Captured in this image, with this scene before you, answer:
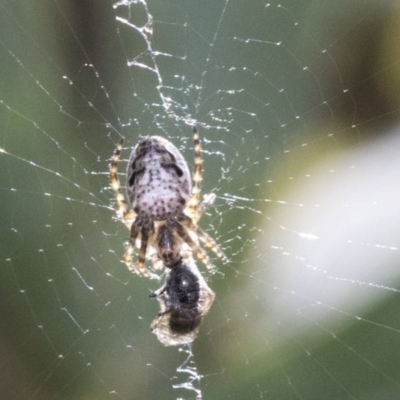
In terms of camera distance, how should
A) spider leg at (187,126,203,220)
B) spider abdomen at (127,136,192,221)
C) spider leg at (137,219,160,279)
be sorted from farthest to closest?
spider leg at (137,219,160,279)
spider leg at (187,126,203,220)
spider abdomen at (127,136,192,221)

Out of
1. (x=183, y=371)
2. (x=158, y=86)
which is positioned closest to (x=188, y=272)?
(x=183, y=371)

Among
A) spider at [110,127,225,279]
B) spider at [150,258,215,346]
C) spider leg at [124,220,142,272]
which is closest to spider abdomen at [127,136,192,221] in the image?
spider at [110,127,225,279]

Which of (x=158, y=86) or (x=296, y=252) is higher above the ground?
(x=158, y=86)

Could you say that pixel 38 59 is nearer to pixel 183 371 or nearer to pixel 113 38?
pixel 113 38

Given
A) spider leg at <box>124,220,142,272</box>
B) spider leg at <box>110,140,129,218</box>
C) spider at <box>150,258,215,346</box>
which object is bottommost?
spider at <box>150,258,215,346</box>

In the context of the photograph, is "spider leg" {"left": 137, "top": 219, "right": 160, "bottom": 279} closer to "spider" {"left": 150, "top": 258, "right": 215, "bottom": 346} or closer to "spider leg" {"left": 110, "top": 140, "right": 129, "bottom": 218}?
"spider leg" {"left": 110, "top": 140, "right": 129, "bottom": 218}

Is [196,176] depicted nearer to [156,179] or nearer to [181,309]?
[156,179]

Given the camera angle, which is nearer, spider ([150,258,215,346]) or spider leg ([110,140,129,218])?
spider ([150,258,215,346])
